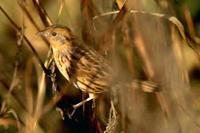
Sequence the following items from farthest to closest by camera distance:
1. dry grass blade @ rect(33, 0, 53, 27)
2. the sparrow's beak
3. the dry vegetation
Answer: the sparrow's beak, dry grass blade @ rect(33, 0, 53, 27), the dry vegetation

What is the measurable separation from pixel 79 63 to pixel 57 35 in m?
0.20

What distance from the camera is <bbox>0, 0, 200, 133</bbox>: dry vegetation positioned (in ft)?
8.48

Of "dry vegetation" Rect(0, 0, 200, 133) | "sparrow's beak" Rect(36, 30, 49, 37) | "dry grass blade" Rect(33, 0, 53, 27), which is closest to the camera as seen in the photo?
"dry vegetation" Rect(0, 0, 200, 133)

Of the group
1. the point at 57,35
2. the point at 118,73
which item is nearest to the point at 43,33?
the point at 57,35

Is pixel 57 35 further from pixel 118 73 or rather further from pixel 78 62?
pixel 118 73

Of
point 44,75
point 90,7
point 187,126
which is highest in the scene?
point 90,7

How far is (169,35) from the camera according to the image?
286 cm

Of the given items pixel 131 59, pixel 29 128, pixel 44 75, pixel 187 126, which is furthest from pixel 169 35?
pixel 29 128

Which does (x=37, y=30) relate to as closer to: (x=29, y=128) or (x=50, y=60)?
(x=50, y=60)

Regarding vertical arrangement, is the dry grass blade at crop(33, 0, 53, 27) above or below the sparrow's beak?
above

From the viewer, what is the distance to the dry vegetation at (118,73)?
2.58 meters

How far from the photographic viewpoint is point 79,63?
3238 mm

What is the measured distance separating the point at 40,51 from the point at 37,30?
29 cm

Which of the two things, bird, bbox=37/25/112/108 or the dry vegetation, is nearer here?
the dry vegetation
